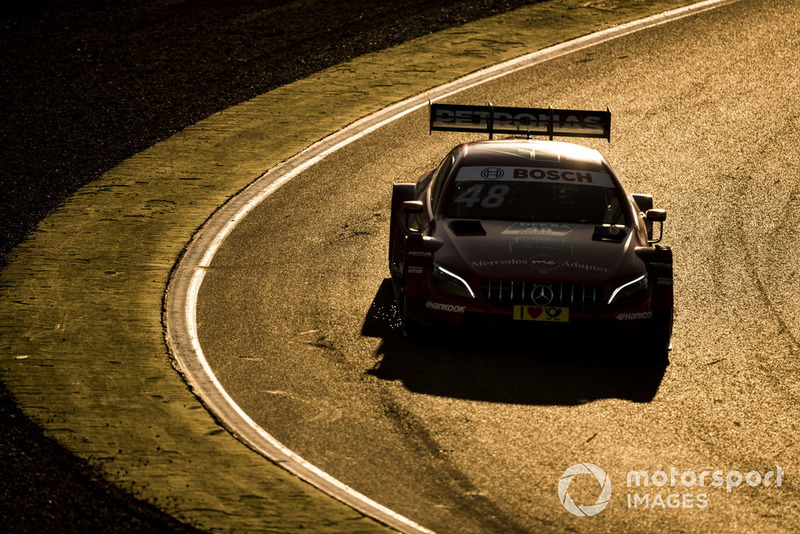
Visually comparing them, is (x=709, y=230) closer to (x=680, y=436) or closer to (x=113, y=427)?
(x=680, y=436)

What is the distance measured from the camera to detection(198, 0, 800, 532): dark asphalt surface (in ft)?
27.3

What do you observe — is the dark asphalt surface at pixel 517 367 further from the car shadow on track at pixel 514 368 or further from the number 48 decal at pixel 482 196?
the number 48 decal at pixel 482 196

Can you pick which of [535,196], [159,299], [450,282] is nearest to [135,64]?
[159,299]

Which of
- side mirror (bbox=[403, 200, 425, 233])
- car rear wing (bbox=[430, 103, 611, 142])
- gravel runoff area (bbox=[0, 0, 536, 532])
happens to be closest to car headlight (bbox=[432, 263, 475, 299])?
side mirror (bbox=[403, 200, 425, 233])

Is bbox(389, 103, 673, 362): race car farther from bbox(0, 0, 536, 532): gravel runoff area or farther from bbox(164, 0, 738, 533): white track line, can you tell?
bbox(0, 0, 536, 532): gravel runoff area

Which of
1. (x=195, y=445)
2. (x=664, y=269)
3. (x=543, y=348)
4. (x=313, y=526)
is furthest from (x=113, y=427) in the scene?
(x=664, y=269)

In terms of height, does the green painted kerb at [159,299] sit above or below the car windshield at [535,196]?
below

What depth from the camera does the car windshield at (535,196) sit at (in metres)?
11.6

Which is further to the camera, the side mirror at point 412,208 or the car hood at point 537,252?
the side mirror at point 412,208

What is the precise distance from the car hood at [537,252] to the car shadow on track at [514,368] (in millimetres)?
538

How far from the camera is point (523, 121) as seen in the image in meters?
13.8

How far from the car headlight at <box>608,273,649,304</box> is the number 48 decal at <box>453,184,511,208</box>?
1.68 meters

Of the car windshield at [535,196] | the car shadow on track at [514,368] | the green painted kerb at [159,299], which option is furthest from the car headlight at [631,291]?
the green painted kerb at [159,299]

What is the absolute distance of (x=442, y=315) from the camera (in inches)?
421
